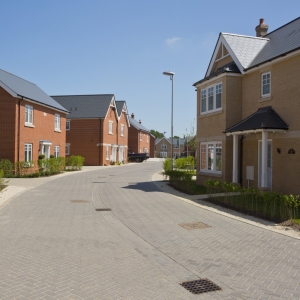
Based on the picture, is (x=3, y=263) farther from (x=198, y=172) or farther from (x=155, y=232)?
(x=198, y=172)

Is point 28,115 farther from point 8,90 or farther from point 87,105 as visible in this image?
point 87,105

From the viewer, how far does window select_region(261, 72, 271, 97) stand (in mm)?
16000

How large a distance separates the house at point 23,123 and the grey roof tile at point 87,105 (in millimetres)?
9706

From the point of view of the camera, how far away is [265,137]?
14508 mm

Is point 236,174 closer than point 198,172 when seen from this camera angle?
Yes

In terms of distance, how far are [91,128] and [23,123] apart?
15.7 metres

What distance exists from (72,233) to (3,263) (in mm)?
2519

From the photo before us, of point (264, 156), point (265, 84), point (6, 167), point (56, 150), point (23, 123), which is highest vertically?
point (265, 84)

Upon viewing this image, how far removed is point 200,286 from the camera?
5.43 metres

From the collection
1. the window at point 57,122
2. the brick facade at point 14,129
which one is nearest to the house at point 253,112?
the brick facade at point 14,129

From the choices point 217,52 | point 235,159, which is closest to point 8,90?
point 217,52

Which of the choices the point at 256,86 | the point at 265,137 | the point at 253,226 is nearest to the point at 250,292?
the point at 253,226

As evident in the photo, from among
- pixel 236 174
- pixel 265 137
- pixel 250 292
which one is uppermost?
pixel 265 137

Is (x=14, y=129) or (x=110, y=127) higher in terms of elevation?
(x=110, y=127)
